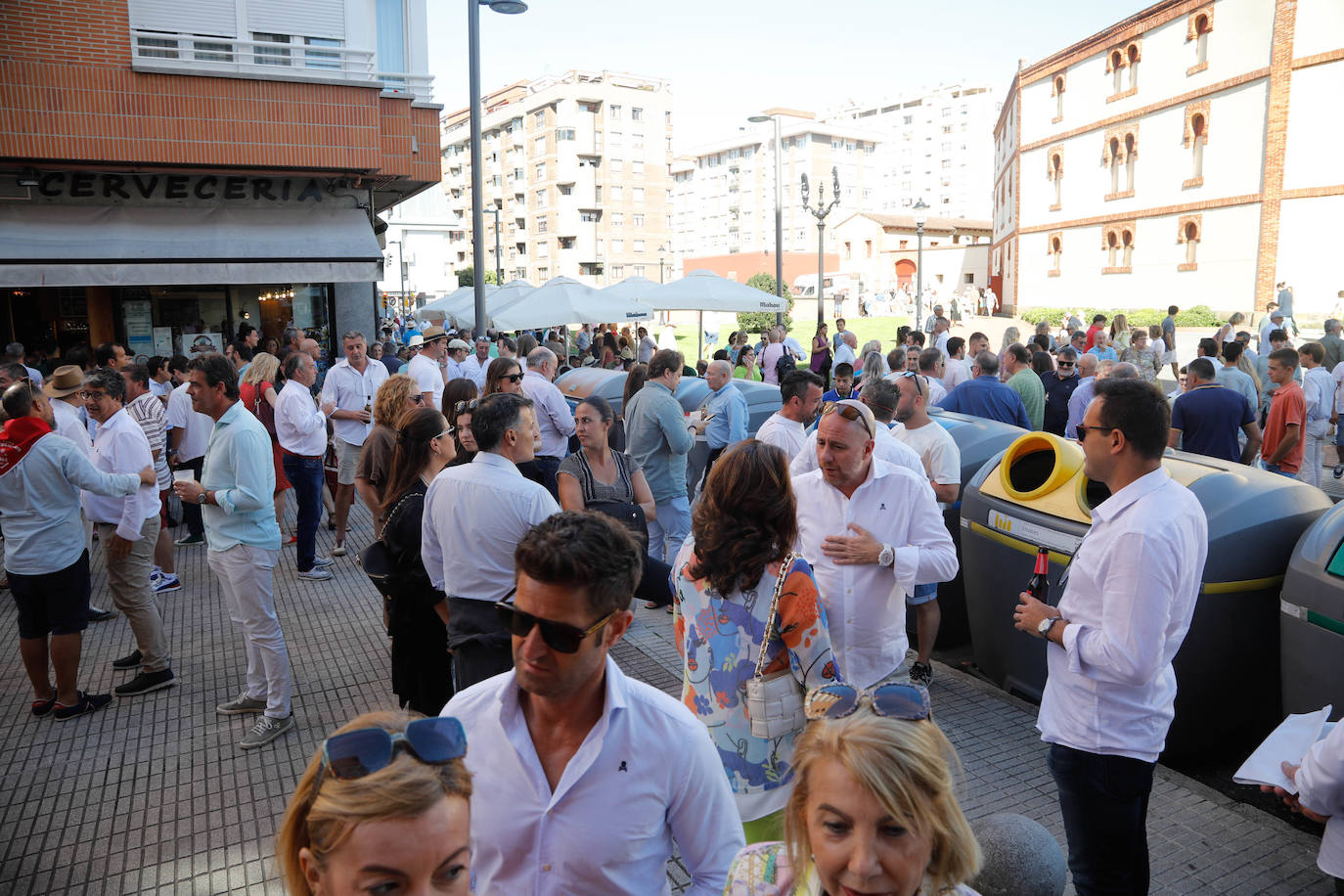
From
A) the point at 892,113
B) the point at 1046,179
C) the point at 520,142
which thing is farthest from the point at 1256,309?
the point at 892,113

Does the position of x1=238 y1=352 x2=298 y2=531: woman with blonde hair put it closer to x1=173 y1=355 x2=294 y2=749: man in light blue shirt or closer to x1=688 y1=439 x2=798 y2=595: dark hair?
x1=173 y1=355 x2=294 y2=749: man in light blue shirt

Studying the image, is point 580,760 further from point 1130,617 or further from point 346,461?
point 346,461

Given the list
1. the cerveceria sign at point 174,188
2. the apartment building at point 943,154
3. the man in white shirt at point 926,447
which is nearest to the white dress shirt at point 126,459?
the man in white shirt at point 926,447

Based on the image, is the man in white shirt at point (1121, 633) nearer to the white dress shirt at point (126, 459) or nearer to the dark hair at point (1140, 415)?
the dark hair at point (1140, 415)

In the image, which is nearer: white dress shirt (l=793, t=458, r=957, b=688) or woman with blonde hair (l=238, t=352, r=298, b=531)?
white dress shirt (l=793, t=458, r=957, b=688)

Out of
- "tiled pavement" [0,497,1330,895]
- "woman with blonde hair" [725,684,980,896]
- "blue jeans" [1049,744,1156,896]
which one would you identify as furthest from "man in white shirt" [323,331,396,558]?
"woman with blonde hair" [725,684,980,896]

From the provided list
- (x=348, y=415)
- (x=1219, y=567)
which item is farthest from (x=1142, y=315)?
(x=1219, y=567)

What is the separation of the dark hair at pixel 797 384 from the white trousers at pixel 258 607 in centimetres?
336

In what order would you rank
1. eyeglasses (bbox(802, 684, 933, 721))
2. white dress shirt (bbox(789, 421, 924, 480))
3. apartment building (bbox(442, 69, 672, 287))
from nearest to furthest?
1. eyeglasses (bbox(802, 684, 933, 721))
2. white dress shirt (bbox(789, 421, 924, 480))
3. apartment building (bbox(442, 69, 672, 287))

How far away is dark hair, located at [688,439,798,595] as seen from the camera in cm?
280

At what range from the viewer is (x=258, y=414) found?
8789mm

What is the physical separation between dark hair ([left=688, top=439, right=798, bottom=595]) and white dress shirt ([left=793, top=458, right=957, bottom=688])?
3.03ft

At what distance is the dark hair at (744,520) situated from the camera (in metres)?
2.80

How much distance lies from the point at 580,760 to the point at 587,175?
8399cm
